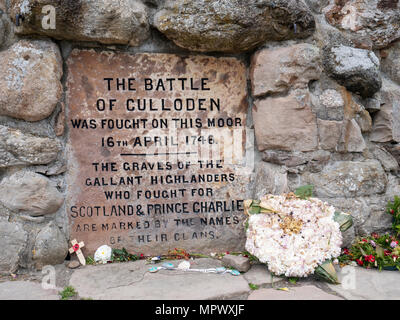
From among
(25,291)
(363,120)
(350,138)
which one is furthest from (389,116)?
(25,291)

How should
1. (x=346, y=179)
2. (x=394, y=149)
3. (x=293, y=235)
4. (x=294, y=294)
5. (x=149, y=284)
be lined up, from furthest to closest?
(x=394, y=149)
(x=346, y=179)
(x=293, y=235)
(x=149, y=284)
(x=294, y=294)

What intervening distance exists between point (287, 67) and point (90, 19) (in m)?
1.09

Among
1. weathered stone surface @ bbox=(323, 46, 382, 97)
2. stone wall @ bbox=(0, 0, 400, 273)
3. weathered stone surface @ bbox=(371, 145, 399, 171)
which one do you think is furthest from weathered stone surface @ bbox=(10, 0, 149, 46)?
weathered stone surface @ bbox=(371, 145, 399, 171)

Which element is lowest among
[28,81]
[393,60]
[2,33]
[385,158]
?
[385,158]

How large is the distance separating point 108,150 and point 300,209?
45.3 inches

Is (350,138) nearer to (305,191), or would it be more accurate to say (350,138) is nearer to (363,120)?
(363,120)

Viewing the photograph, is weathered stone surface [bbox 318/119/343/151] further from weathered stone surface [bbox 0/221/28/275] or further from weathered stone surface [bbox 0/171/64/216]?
weathered stone surface [bbox 0/221/28/275]

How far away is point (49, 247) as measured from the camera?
1.92 meters

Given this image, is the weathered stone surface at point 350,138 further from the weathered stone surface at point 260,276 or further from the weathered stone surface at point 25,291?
the weathered stone surface at point 25,291

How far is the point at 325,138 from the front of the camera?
2061mm

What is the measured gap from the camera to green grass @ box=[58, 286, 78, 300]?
164 cm

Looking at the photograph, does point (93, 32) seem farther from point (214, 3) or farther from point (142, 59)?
point (214, 3)

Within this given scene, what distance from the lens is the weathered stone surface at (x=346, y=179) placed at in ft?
6.81

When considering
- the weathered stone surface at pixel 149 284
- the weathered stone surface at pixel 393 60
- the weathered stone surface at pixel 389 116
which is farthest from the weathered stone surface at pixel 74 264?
the weathered stone surface at pixel 393 60
